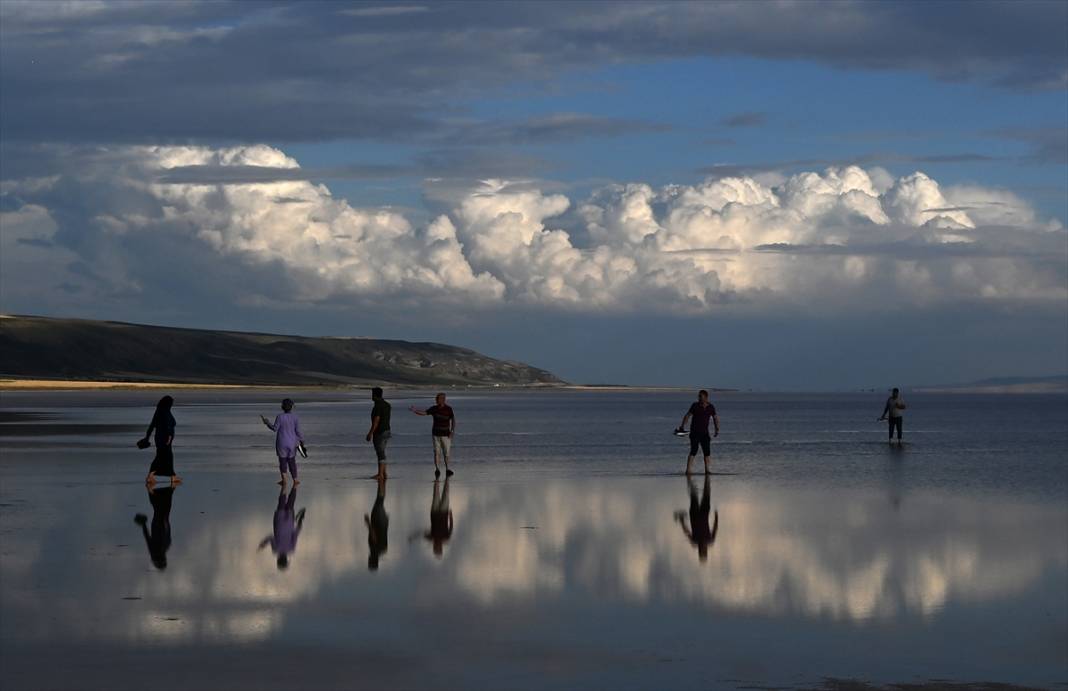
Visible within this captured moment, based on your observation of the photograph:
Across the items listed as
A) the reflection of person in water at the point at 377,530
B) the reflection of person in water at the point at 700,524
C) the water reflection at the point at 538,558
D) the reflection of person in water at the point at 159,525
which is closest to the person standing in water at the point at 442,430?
the water reflection at the point at 538,558

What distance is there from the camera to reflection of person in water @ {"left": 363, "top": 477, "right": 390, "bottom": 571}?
1669 centimetres

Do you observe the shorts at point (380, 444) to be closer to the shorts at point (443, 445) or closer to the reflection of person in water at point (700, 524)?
the shorts at point (443, 445)

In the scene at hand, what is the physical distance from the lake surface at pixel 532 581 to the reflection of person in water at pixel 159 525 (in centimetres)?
9

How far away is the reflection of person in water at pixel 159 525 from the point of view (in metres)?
16.5

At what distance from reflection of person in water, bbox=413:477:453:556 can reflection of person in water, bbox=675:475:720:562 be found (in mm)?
3176

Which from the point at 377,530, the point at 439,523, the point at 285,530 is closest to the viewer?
the point at 285,530

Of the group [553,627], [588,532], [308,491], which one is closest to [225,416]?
[308,491]

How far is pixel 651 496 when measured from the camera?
25.1m

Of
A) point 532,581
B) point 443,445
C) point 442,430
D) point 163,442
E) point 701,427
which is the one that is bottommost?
point 532,581

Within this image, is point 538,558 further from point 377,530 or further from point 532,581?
point 377,530

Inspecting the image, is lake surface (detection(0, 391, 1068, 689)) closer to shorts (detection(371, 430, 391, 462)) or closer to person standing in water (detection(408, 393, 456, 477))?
shorts (detection(371, 430, 391, 462))

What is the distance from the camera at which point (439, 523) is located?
20250 millimetres

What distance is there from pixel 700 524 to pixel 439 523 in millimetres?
3730

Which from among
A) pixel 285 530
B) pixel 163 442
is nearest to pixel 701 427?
pixel 163 442
